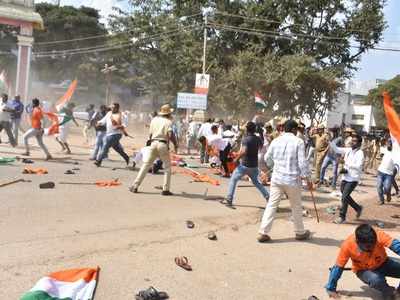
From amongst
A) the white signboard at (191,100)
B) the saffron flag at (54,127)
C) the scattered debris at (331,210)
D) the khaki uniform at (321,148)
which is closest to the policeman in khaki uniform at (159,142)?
the scattered debris at (331,210)

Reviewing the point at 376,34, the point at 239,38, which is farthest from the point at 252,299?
the point at 376,34

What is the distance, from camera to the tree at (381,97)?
6575 cm

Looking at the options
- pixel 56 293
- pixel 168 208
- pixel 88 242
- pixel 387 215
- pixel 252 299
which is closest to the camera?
pixel 56 293

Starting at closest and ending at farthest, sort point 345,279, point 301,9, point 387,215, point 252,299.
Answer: point 252,299 < point 345,279 < point 387,215 < point 301,9

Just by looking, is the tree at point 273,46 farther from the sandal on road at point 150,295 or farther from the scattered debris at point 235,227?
the sandal on road at point 150,295

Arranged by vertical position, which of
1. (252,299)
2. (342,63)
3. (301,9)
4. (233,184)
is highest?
(301,9)

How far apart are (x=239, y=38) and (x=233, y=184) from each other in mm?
23373

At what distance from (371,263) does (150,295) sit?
7.57ft

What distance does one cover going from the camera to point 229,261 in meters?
6.39

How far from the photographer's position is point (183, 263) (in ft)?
19.9

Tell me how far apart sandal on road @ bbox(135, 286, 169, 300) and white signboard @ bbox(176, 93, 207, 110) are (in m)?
20.1

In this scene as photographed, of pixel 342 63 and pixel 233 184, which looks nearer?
pixel 233 184

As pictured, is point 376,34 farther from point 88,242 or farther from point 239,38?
point 88,242

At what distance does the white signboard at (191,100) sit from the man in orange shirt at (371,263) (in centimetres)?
1964
